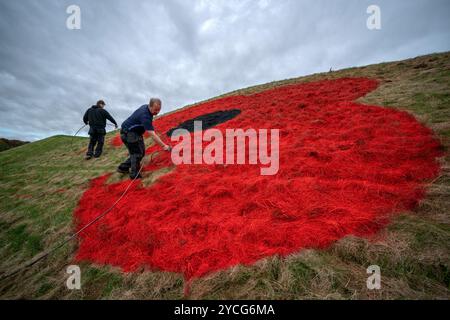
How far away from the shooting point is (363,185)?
8.41ft

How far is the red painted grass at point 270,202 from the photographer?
2.05 metres

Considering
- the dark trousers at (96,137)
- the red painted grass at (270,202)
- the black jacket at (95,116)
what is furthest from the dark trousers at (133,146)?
the dark trousers at (96,137)

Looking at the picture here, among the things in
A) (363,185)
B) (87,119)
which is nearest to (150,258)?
(363,185)

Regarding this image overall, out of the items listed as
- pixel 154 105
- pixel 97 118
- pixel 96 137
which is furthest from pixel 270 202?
pixel 96 137

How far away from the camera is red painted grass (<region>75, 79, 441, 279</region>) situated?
2049 millimetres

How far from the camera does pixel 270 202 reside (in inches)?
103

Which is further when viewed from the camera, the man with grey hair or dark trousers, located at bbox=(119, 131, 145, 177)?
dark trousers, located at bbox=(119, 131, 145, 177)

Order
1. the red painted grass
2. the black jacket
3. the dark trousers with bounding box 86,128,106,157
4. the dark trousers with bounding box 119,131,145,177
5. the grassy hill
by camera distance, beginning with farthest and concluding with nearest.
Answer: the dark trousers with bounding box 86,128,106,157 < the black jacket < the dark trousers with bounding box 119,131,145,177 < the red painted grass < the grassy hill

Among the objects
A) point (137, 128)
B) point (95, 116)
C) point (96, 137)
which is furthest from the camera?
point (96, 137)

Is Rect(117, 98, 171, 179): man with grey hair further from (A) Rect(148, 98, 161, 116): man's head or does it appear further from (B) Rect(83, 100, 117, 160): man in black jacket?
(B) Rect(83, 100, 117, 160): man in black jacket

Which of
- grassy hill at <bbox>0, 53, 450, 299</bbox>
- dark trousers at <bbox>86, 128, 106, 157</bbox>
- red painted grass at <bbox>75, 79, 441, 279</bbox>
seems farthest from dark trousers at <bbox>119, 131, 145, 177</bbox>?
dark trousers at <bbox>86, 128, 106, 157</bbox>

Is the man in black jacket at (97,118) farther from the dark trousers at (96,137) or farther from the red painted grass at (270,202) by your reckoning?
the red painted grass at (270,202)

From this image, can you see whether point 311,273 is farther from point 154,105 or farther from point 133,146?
point 133,146

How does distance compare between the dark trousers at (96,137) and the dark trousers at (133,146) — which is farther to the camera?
the dark trousers at (96,137)
